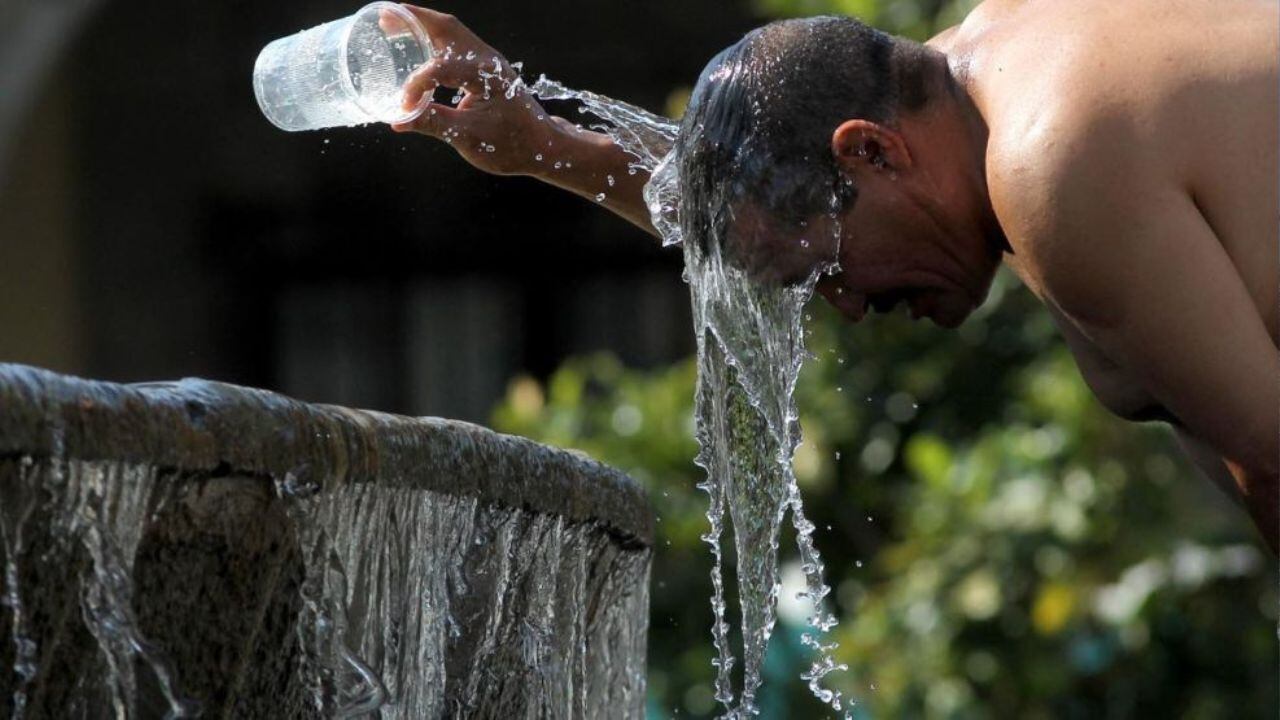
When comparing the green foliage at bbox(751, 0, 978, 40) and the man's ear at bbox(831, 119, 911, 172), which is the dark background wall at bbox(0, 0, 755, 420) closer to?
the green foliage at bbox(751, 0, 978, 40)

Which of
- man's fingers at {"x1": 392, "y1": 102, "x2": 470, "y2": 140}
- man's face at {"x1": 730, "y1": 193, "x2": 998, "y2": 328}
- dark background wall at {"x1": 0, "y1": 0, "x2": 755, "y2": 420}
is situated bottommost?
man's face at {"x1": 730, "y1": 193, "x2": 998, "y2": 328}

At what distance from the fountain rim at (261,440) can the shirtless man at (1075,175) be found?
0.46 meters

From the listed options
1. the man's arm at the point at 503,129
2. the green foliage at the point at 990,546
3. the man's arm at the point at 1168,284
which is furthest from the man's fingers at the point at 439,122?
the green foliage at the point at 990,546

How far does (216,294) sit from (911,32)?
201 inches

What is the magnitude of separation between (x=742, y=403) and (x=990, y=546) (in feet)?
6.86

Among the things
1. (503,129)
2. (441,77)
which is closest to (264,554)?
(441,77)

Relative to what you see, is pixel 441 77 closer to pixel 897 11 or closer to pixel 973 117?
pixel 973 117

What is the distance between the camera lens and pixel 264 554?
203 cm

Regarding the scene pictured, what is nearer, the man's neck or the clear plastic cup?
the man's neck

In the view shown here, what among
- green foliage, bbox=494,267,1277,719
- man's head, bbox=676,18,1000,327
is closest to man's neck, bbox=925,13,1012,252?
man's head, bbox=676,18,1000,327

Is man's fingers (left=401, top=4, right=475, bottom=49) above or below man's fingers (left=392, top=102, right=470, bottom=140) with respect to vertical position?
above

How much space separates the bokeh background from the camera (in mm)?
5168

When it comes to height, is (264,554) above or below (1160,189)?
below

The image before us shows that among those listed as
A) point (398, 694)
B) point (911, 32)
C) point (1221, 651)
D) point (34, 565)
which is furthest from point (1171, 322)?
point (911, 32)
